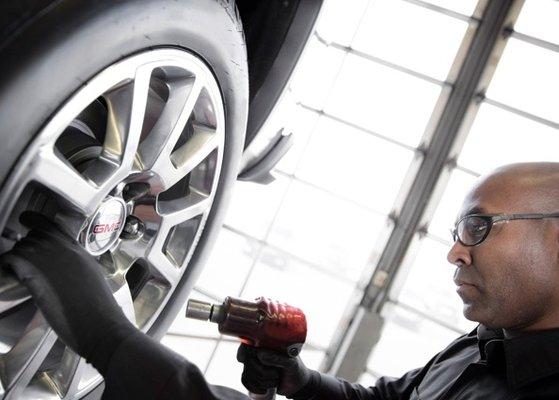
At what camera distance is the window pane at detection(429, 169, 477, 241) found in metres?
3.94

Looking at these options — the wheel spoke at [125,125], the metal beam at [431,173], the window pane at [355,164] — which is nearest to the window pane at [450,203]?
the metal beam at [431,173]

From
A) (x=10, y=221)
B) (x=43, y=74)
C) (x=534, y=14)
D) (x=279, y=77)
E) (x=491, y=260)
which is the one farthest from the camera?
(x=534, y=14)

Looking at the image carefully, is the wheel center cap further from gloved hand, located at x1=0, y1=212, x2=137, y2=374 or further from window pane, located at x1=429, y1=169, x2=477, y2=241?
window pane, located at x1=429, y1=169, x2=477, y2=241

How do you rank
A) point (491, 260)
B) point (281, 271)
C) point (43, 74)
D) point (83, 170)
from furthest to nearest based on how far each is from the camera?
point (281, 271)
point (491, 260)
point (83, 170)
point (43, 74)

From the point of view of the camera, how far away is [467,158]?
12.9ft

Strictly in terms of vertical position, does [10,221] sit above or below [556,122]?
below

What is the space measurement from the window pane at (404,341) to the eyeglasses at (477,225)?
2.62 meters

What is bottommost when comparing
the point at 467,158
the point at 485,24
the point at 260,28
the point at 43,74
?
the point at 43,74

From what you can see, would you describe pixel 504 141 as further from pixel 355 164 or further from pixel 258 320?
pixel 258 320

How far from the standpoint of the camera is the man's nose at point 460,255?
5.04 ft

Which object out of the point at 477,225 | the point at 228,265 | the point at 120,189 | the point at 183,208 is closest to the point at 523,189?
the point at 477,225

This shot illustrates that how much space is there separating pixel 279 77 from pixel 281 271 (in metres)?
2.64

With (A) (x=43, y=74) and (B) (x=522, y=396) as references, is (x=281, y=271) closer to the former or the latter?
(B) (x=522, y=396)

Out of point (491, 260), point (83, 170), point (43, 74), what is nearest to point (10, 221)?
point (83, 170)
